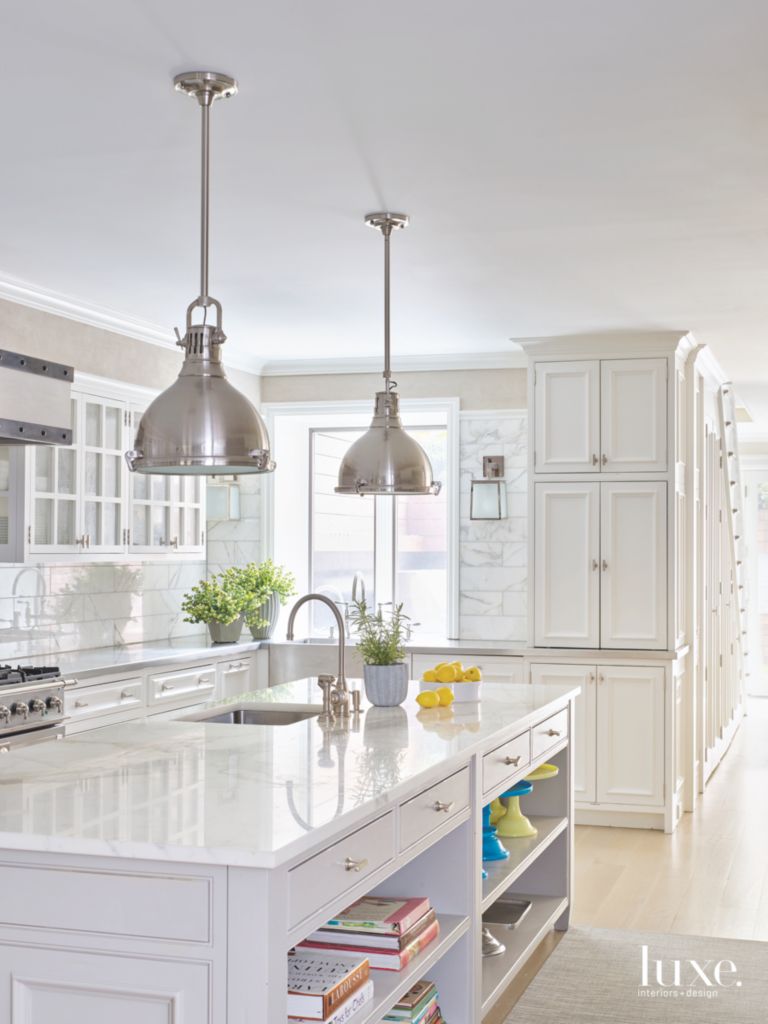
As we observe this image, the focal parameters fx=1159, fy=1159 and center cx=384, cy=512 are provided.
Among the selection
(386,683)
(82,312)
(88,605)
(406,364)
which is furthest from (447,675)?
(406,364)

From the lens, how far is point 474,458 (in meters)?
7.06

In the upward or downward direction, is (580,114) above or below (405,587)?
above

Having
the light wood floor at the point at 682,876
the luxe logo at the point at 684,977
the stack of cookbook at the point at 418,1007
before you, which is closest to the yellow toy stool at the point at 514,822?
the light wood floor at the point at 682,876

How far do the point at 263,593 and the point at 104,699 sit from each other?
1.75 meters

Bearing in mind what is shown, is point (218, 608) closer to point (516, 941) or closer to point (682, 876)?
point (682, 876)

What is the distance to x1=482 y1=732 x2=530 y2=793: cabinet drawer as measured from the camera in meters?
3.36

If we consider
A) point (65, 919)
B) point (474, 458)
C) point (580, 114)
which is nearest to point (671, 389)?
point (474, 458)

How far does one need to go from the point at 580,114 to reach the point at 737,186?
844mm

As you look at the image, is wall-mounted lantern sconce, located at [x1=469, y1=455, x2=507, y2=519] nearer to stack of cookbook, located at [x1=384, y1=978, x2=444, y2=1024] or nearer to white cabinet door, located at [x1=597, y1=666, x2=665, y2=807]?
white cabinet door, located at [x1=597, y1=666, x2=665, y2=807]

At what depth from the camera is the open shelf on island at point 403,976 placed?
2.51 m

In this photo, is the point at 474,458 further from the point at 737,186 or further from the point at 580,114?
the point at 580,114

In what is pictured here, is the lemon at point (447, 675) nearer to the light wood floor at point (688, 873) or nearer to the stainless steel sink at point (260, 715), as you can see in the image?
the stainless steel sink at point (260, 715)

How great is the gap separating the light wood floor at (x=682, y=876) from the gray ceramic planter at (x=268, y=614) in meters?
2.12

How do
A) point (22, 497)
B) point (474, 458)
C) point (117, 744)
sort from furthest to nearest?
point (474, 458), point (22, 497), point (117, 744)
